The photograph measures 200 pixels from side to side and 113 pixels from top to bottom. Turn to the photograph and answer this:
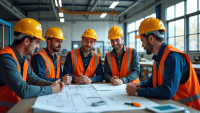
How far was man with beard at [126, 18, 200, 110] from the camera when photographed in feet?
4.40

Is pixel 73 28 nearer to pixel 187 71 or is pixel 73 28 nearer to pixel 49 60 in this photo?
pixel 49 60

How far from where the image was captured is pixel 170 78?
1333mm

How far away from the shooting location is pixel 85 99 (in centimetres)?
133

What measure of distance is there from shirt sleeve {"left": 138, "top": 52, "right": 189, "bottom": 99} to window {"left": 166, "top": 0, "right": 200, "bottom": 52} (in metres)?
6.67

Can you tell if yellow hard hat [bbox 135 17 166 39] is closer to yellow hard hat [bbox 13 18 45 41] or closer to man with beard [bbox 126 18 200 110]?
man with beard [bbox 126 18 200 110]

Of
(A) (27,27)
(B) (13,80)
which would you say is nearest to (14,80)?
(B) (13,80)

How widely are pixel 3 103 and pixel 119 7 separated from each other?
12.2m

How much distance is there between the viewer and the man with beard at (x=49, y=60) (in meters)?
2.40

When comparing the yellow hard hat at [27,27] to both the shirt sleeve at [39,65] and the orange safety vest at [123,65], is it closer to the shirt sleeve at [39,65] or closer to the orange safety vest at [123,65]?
the shirt sleeve at [39,65]

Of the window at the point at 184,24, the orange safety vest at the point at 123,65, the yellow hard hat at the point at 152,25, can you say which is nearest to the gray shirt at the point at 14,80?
the yellow hard hat at the point at 152,25

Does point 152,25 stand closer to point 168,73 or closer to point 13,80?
point 168,73

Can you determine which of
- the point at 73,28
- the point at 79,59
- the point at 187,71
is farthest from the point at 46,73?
the point at 73,28

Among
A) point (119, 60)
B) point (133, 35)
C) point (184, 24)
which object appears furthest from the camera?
point (133, 35)

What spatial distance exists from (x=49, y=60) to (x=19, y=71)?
3.32ft
